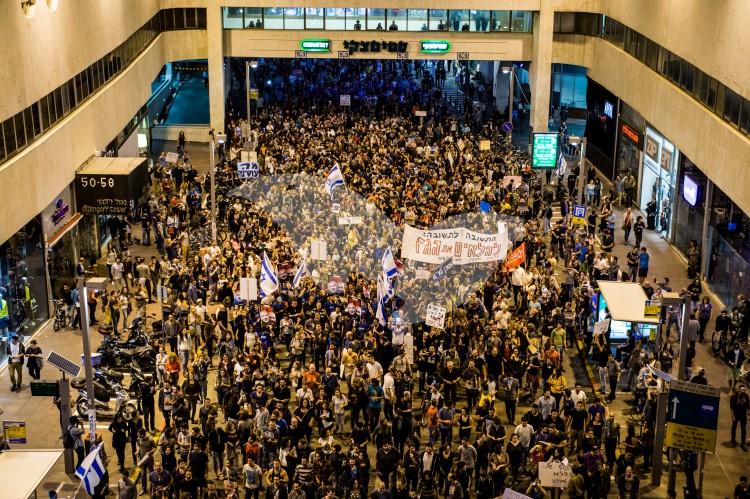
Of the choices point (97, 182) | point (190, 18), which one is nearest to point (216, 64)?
point (190, 18)

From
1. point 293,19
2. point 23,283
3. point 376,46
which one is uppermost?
point 293,19

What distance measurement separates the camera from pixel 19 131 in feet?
117

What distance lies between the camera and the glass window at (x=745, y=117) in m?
37.8

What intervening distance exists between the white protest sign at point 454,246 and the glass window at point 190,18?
31376mm

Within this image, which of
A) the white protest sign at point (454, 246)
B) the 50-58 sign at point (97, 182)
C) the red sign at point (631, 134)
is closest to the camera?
the white protest sign at point (454, 246)

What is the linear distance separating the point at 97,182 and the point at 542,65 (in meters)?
28.4

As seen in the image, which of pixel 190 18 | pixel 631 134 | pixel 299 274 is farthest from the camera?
pixel 190 18

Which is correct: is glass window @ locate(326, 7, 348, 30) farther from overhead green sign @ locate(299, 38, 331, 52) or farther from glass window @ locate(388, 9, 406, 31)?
glass window @ locate(388, 9, 406, 31)

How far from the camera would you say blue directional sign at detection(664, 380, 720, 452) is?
2559 centimetres

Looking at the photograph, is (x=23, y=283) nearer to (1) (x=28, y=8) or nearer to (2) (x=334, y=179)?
(1) (x=28, y=8)

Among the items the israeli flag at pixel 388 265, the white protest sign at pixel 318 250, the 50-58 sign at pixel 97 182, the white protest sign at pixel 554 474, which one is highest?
the 50-58 sign at pixel 97 182

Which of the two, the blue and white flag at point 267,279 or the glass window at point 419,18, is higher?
the glass window at point 419,18

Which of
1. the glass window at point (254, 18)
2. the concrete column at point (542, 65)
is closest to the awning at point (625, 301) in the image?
the concrete column at point (542, 65)

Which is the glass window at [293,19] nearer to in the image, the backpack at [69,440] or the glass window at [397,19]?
the glass window at [397,19]
